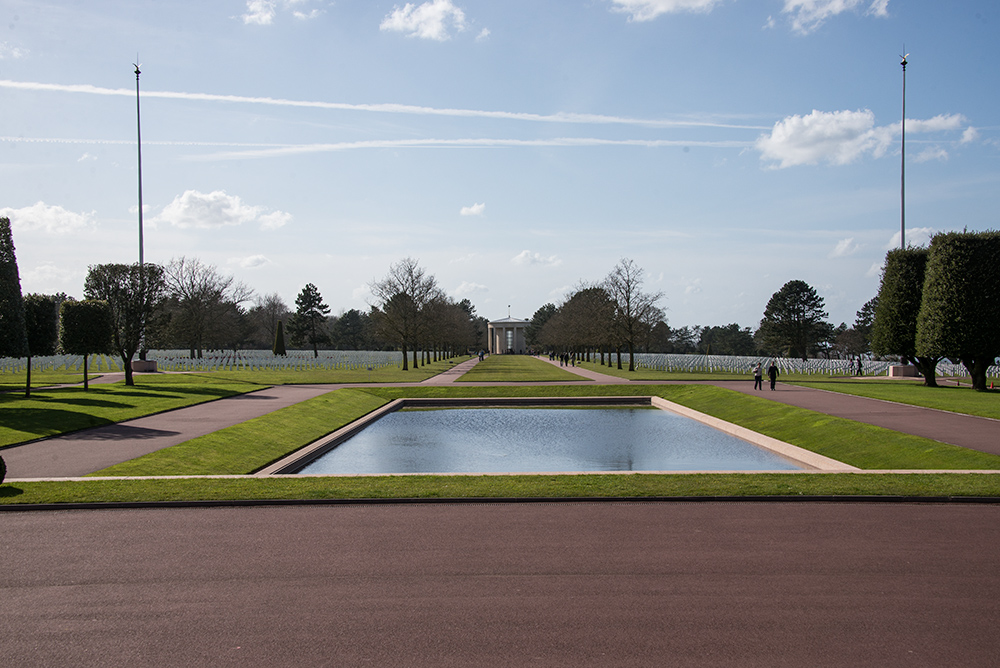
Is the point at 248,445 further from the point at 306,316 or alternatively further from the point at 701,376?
the point at 306,316

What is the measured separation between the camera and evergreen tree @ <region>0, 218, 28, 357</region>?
24.5 m

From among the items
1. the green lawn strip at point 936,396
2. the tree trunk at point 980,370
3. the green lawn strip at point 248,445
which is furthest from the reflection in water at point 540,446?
the tree trunk at point 980,370

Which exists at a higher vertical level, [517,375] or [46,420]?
[46,420]

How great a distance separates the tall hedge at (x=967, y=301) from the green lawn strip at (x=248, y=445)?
23.8 metres

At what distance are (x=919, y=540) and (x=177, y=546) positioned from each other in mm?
8182

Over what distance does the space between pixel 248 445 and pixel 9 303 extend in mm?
15876

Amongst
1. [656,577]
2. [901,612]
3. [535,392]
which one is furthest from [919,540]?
[535,392]

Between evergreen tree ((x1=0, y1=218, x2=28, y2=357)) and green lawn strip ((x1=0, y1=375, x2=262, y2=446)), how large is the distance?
189cm

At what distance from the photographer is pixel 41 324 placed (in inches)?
1141

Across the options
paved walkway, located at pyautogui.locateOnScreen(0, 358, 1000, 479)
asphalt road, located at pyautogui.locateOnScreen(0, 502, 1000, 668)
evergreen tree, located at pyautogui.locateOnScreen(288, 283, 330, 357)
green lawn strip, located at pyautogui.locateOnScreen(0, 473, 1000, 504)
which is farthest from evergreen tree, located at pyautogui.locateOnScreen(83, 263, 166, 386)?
evergreen tree, located at pyautogui.locateOnScreen(288, 283, 330, 357)

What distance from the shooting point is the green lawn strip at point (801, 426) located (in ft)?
43.1

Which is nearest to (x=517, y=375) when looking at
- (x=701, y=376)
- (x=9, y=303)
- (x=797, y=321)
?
→ (x=701, y=376)

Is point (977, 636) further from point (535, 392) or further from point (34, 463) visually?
point (535, 392)

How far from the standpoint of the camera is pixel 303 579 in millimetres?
6285
